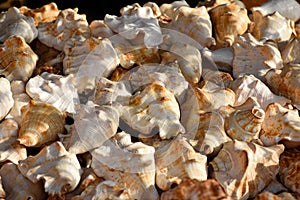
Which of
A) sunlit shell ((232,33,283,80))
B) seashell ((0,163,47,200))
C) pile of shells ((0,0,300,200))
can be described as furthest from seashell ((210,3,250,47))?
seashell ((0,163,47,200))

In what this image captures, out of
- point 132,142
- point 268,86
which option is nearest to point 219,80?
point 268,86

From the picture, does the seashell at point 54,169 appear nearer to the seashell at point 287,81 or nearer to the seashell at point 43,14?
the seashell at point 287,81

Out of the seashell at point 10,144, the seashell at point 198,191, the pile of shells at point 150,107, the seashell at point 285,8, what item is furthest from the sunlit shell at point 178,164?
the seashell at point 285,8

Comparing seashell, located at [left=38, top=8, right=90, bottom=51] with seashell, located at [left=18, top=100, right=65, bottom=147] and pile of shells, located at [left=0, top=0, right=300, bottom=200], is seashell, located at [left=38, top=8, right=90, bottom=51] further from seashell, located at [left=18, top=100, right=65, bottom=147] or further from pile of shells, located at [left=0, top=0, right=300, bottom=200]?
seashell, located at [left=18, top=100, right=65, bottom=147]

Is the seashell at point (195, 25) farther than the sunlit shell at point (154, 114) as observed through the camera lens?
Yes

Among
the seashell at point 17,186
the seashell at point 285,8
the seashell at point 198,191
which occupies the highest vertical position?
the seashell at point 198,191

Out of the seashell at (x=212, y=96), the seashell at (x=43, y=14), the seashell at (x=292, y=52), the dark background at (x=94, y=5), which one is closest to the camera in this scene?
the seashell at (x=212, y=96)

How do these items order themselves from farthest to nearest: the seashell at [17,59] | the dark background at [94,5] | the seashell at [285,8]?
the dark background at [94,5] < the seashell at [285,8] < the seashell at [17,59]
